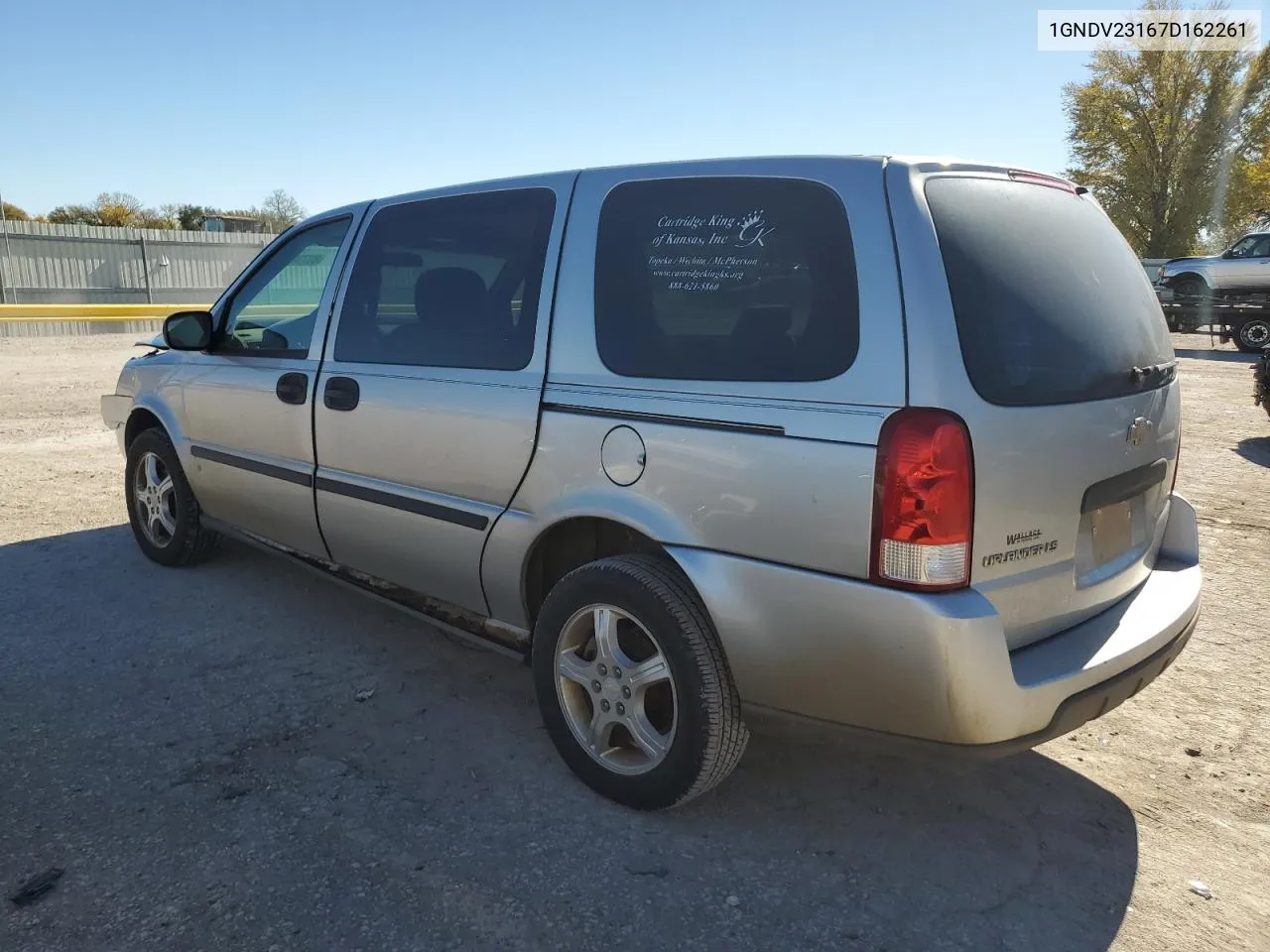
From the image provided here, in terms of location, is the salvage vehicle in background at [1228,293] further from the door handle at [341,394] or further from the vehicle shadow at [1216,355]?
the door handle at [341,394]

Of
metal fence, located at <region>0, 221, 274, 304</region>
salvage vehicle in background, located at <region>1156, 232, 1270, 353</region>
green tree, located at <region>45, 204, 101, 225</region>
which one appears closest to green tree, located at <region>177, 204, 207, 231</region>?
green tree, located at <region>45, 204, 101, 225</region>

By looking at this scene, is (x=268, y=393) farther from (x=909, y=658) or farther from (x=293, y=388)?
(x=909, y=658)

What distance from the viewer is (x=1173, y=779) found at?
3.16m

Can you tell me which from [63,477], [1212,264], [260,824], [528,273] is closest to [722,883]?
[260,824]

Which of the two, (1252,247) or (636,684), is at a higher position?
(1252,247)

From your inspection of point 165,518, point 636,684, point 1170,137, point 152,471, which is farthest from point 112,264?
point 1170,137

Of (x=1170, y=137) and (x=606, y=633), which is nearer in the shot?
(x=606, y=633)

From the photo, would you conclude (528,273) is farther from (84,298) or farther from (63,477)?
(84,298)

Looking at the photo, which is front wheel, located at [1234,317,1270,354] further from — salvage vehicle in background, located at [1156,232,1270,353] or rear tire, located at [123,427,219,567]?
rear tire, located at [123,427,219,567]

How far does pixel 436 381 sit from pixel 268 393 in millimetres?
1147

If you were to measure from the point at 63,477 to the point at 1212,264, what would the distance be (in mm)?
22994

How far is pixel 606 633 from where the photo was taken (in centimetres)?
290

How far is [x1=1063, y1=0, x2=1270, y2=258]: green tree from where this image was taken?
129 ft

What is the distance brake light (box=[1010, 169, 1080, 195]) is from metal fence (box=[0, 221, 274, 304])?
2635 cm
